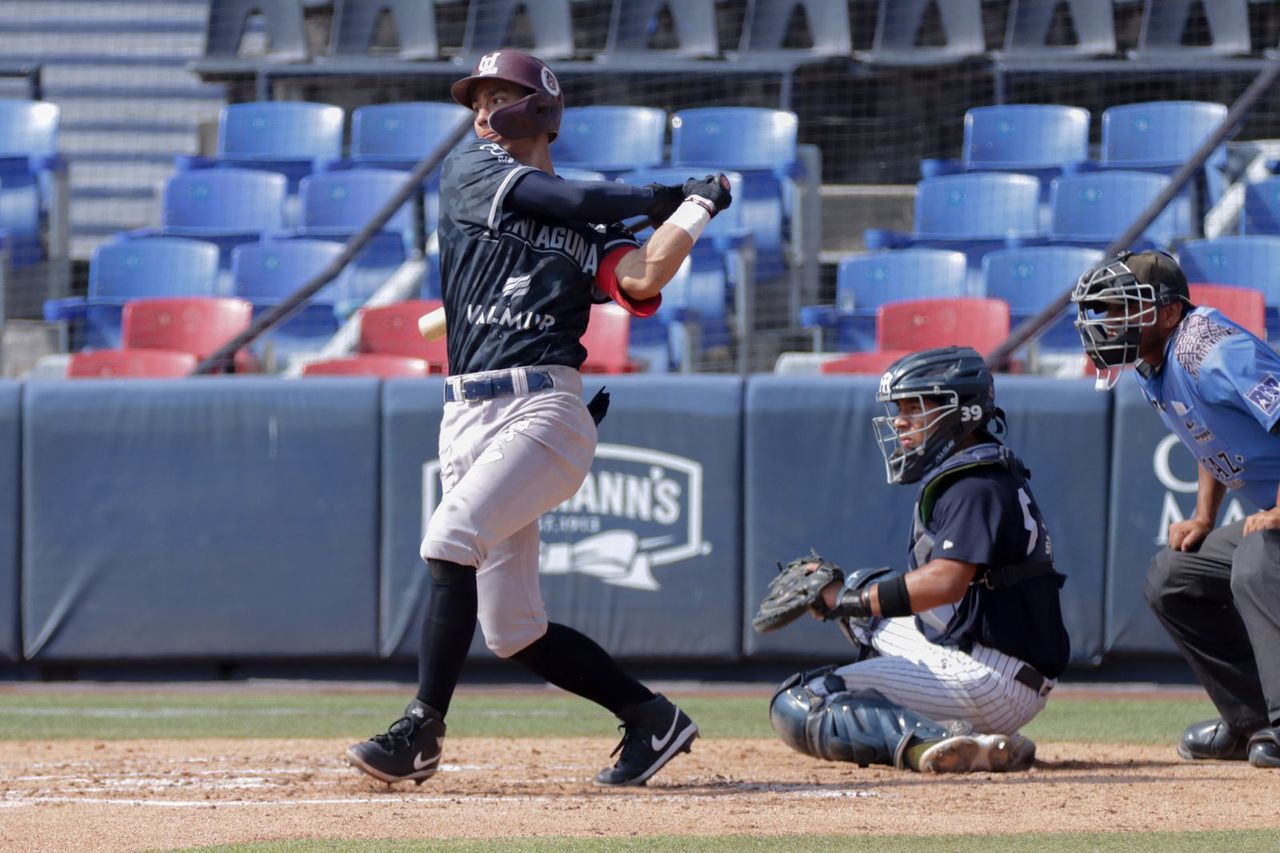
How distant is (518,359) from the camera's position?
4.07 meters

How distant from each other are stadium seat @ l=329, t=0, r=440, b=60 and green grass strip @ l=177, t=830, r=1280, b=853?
32.6 ft

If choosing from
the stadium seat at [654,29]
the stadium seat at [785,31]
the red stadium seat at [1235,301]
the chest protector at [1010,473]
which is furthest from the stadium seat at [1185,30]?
the chest protector at [1010,473]

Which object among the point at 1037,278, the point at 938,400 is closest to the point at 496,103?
the point at 938,400

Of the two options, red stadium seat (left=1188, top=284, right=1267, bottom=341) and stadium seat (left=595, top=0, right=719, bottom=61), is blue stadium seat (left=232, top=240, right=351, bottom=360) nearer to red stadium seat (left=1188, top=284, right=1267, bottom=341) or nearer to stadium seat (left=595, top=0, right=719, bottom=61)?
stadium seat (left=595, top=0, right=719, bottom=61)

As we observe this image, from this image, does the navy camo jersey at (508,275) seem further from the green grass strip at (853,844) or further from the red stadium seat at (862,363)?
the red stadium seat at (862,363)

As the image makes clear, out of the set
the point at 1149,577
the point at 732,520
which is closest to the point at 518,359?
the point at 1149,577

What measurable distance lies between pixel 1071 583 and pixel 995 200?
400 centimetres

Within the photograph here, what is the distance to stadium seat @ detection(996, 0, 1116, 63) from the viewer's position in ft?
40.1

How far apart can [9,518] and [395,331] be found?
2.42m

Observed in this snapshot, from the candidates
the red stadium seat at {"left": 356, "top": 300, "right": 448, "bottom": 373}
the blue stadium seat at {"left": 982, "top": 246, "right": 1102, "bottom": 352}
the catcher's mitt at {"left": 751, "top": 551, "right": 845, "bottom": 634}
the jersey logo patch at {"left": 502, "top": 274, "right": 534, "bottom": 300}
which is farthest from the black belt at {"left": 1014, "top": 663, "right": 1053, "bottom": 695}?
the red stadium seat at {"left": 356, "top": 300, "right": 448, "bottom": 373}

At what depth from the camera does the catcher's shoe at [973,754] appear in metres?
4.50

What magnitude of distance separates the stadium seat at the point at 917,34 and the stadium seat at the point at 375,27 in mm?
3197

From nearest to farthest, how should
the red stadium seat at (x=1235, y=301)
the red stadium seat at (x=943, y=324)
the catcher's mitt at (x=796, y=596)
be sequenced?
the catcher's mitt at (x=796, y=596) < the red stadium seat at (x=1235, y=301) < the red stadium seat at (x=943, y=324)

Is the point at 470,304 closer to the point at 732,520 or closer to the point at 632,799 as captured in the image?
the point at 632,799
